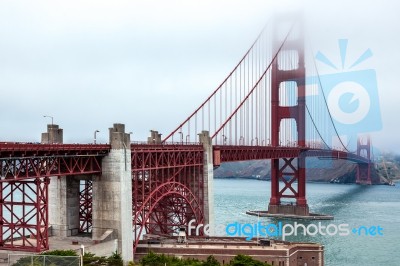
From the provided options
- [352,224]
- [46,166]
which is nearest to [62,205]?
[46,166]

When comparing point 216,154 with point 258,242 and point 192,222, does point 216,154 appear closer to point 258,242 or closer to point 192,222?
point 192,222

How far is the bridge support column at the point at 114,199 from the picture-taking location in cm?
3819

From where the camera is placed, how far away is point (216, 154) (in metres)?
59.9

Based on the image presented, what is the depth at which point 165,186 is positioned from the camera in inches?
1916

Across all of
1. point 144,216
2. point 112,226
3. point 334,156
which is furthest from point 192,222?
point 334,156

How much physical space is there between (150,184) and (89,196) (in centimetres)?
473

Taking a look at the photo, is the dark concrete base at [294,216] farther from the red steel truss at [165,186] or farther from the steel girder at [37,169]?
the steel girder at [37,169]

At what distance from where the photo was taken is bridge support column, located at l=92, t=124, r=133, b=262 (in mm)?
38188

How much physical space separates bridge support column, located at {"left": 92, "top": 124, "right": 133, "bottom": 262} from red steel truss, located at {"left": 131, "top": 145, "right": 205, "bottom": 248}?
111 inches

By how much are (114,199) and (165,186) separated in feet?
35.2

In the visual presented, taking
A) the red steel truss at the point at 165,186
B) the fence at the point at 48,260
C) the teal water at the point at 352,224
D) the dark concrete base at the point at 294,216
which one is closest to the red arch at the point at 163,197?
the red steel truss at the point at 165,186

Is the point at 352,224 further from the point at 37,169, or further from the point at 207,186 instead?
the point at 37,169

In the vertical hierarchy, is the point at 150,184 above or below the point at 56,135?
below

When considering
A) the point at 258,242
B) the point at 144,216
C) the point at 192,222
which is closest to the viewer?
the point at 144,216
